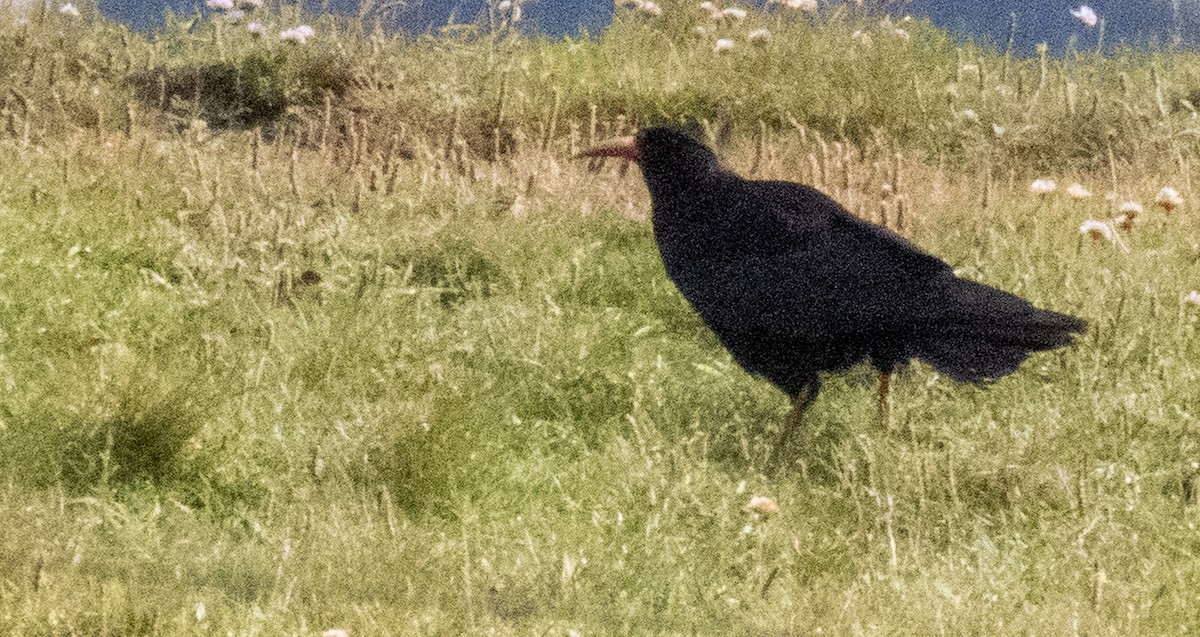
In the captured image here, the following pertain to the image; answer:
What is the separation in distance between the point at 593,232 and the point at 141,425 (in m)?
2.60

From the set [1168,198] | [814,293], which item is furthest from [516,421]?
[1168,198]

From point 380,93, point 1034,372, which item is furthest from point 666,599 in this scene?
point 380,93

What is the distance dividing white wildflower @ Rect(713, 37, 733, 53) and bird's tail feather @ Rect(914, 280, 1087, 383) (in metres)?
5.00

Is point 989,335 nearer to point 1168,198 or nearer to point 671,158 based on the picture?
point 671,158

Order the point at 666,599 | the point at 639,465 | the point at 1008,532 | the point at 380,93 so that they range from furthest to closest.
Answer: the point at 380,93
the point at 639,465
the point at 1008,532
the point at 666,599

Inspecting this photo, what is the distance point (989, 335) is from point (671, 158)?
121cm

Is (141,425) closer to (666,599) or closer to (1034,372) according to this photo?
(666,599)

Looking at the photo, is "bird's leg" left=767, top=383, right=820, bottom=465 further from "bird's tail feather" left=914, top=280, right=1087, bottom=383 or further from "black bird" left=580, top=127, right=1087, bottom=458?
"bird's tail feather" left=914, top=280, right=1087, bottom=383

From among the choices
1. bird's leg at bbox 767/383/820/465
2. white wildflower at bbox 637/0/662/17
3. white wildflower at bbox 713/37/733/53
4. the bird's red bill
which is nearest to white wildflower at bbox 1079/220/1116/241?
bird's leg at bbox 767/383/820/465

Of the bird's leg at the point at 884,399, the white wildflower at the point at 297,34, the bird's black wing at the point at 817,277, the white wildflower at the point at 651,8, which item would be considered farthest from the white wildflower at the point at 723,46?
the bird's leg at the point at 884,399

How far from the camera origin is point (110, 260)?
17.9 ft

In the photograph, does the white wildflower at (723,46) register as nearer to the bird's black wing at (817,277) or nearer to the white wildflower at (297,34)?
the white wildflower at (297,34)

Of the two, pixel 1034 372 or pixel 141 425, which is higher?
pixel 1034 372

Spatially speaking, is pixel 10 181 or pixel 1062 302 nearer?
pixel 1062 302
